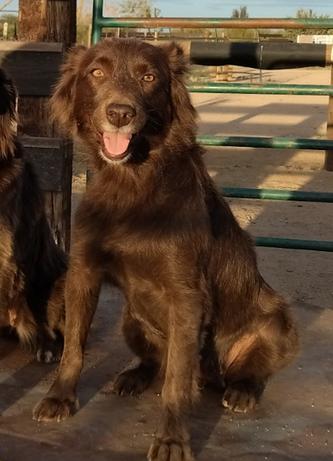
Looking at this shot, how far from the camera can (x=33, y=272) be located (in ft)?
12.1

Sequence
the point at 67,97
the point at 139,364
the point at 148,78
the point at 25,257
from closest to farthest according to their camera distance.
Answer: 1. the point at 148,78
2. the point at 67,97
3. the point at 139,364
4. the point at 25,257

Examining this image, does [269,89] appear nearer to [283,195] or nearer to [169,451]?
[283,195]

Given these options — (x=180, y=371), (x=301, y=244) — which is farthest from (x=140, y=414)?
(x=301, y=244)

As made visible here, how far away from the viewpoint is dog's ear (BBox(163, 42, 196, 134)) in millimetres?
3119

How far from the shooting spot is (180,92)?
3133 mm

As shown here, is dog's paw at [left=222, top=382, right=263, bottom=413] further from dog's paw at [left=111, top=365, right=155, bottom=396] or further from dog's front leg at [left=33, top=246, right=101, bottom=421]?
dog's front leg at [left=33, top=246, right=101, bottom=421]

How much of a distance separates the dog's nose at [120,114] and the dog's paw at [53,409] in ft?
3.48

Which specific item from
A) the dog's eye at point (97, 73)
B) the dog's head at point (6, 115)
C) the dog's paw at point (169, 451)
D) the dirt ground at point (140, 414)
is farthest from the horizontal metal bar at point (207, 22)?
the dog's paw at point (169, 451)

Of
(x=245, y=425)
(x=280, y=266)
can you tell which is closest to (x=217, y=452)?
(x=245, y=425)

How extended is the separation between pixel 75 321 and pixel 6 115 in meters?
1.01

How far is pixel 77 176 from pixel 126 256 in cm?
789

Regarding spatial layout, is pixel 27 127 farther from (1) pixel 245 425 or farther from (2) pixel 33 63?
(1) pixel 245 425

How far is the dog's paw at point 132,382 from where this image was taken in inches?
125

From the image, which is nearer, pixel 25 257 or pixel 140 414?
pixel 140 414
